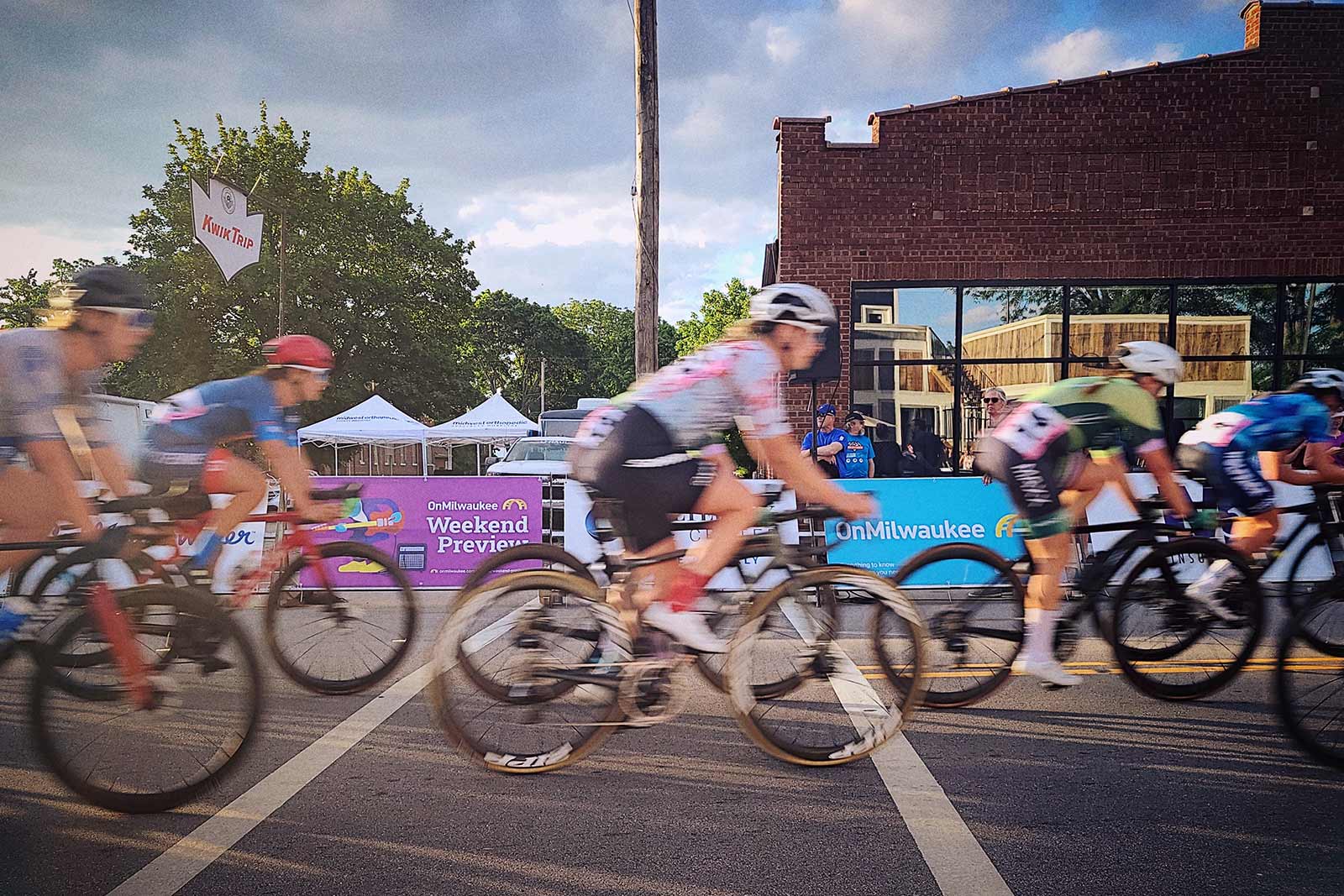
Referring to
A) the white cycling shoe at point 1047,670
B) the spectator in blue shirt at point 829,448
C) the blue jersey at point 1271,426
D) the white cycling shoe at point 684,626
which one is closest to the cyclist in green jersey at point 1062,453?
the white cycling shoe at point 1047,670

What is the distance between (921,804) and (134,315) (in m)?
4.41

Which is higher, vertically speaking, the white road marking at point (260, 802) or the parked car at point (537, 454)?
the parked car at point (537, 454)

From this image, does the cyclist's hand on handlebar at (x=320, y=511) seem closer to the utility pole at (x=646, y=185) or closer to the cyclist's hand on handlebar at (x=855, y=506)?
the cyclist's hand on handlebar at (x=855, y=506)

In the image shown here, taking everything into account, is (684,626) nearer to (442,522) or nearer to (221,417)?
(221,417)

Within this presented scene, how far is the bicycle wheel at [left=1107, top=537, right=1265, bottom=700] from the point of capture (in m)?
5.02

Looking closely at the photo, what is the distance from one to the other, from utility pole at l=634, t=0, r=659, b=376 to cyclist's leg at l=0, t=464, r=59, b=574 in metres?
7.11

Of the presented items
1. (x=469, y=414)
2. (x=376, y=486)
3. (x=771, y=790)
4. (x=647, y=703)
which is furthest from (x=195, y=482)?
(x=469, y=414)

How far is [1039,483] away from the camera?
4.94 metres

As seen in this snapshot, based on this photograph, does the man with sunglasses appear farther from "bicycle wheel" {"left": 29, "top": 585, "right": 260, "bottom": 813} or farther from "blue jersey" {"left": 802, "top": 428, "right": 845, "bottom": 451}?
"blue jersey" {"left": 802, "top": 428, "right": 845, "bottom": 451}

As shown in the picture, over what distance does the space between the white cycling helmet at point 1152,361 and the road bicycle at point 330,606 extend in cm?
444

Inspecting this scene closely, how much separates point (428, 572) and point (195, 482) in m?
5.18

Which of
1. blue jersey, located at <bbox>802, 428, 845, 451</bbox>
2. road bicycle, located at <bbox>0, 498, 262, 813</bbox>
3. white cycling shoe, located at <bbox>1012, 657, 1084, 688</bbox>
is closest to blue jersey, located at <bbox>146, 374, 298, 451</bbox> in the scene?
road bicycle, located at <bbox>0, 498, 262, 813</bbox>

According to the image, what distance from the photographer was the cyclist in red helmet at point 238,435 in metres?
5.01

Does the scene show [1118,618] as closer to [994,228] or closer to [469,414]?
[994,228]
